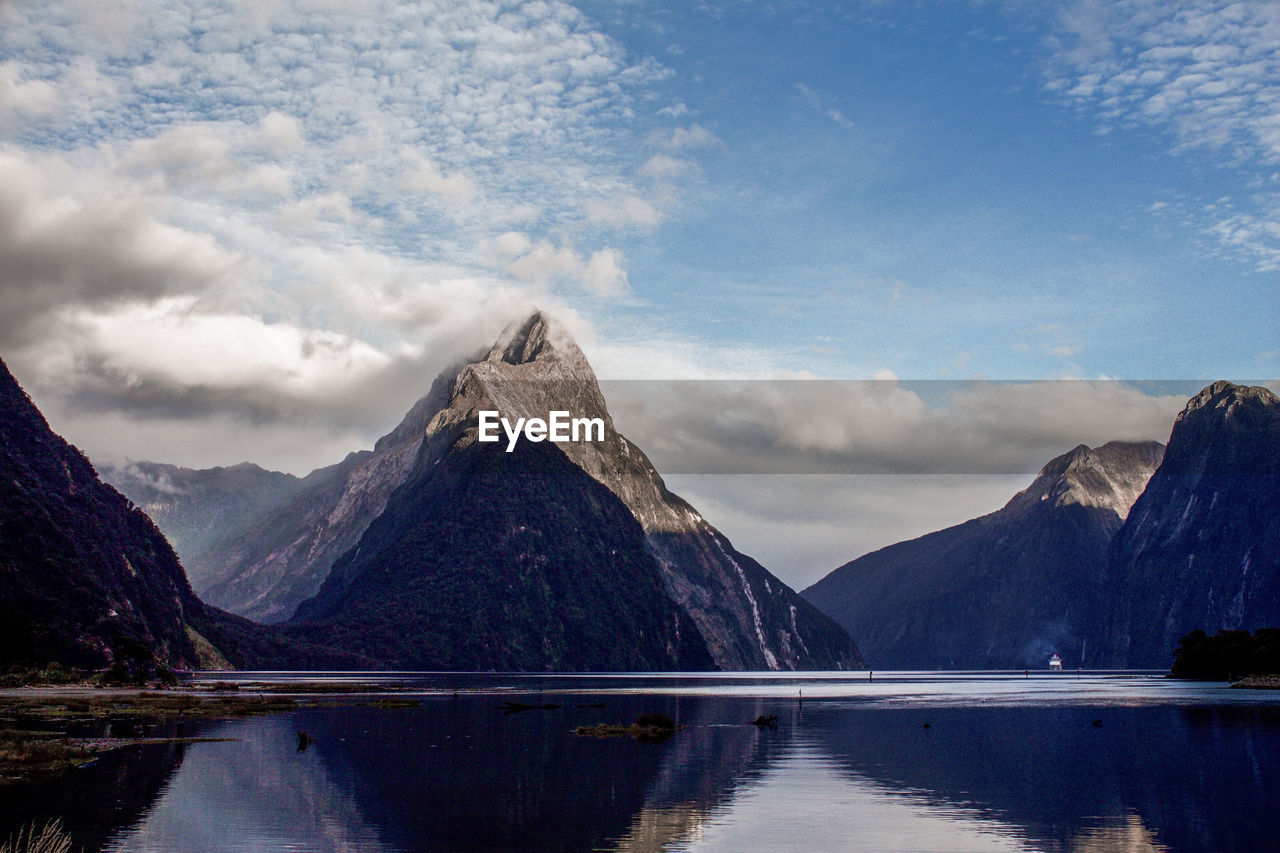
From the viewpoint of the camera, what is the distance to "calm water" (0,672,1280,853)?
4759cm

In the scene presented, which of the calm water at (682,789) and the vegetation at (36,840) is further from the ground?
the vegetation at (36,840)

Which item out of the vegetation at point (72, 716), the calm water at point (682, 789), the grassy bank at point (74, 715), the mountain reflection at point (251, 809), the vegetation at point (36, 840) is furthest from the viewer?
the grassy bank at point (74, 715)

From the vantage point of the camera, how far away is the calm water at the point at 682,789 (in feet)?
156

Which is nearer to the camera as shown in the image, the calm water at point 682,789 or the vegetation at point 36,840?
the vegetation at point 36,840

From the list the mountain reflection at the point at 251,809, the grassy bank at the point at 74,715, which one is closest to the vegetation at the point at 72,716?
the grassy bank at the point at 74,715

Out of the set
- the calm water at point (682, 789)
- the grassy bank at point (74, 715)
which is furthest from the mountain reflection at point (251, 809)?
the grassy bank at point (74, 715)

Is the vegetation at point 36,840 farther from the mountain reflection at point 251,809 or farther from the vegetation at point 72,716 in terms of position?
the vegetation at point 72,716

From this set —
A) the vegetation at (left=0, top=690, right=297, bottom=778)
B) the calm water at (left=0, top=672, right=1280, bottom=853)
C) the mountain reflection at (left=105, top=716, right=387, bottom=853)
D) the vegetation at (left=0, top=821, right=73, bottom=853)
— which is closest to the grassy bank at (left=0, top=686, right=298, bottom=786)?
the vegetation at (left=0, top=690, right=297, bottom=778)

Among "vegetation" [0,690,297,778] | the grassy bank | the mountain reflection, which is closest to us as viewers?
the mountain reflection

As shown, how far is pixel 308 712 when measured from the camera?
122 metres

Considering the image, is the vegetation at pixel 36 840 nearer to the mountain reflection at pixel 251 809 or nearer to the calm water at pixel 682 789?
the calm water at pixel 682 789

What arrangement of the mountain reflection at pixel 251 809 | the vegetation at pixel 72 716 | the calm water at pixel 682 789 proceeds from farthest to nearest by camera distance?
the vegetation at pixel 72 716 < the calm water at pixel 682 789 < the mountain reflection at pixel 251 809

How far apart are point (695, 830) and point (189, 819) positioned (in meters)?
21.0

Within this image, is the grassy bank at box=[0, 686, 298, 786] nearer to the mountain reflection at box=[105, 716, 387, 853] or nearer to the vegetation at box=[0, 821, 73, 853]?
the mountain reflection at box=[105, 716, 387, 853]
